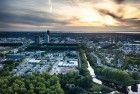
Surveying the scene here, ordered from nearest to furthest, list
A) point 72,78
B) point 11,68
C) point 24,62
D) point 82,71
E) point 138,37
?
point 72,78 < point 82,71 < point 11,68 < point 24,62 < point 138,37

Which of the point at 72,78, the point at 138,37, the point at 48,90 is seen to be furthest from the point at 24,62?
the point at 138,37

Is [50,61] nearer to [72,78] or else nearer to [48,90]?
[72,78]

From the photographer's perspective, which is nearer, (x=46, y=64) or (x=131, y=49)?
(x=46, y=64)

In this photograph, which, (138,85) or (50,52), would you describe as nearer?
(138,85)

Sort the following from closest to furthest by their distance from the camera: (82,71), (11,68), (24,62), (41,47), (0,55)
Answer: (82,71) → (11,68) → (24,62) → (0,55) → (41,47)

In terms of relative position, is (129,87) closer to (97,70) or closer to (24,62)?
(97,70)

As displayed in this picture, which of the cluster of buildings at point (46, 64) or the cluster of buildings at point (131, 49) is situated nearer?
the cluster of buildings at point (46, 64)

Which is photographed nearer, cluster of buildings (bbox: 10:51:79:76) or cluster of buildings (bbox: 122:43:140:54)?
cluster of buildings (bbox: 10:51:79:76)

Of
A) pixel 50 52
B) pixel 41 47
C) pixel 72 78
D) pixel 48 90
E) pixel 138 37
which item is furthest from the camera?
pixel 138 37

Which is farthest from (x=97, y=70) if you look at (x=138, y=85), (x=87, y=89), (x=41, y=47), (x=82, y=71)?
(x=41, y=47)
